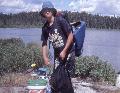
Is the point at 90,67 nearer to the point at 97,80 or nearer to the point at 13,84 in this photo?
the point at 97,80

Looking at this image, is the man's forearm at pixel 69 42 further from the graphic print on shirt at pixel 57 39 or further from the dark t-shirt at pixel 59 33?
the graphic print on shirt at pixel 57 39

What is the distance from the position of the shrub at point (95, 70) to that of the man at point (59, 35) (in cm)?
728

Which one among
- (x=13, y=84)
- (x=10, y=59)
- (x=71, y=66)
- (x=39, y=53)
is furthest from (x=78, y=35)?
(x=39, y=53)

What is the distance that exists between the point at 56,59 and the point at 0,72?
748 centimetres

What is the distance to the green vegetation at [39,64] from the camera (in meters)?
14.8

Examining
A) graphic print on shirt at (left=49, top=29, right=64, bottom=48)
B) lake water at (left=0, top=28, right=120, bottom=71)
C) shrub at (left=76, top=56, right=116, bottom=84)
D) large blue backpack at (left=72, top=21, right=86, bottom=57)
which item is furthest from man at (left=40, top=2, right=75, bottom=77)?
lake water at (left=0, top=28, right=120, bottom=71)

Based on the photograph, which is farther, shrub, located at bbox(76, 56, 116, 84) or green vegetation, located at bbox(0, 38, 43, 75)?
green vegetation, located at bbox(0, 38, 43, 75)

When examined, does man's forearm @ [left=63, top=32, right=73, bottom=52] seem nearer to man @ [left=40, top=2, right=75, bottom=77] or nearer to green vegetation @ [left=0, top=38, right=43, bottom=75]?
man @ [left=40, top=2, right=75, bottom=77]

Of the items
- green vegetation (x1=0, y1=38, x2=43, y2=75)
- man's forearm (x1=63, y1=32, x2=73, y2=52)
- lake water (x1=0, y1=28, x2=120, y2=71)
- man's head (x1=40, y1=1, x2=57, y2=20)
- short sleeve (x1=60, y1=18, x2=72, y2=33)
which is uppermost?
man's head (x1=40, y1=1, x2=57, y2=20)

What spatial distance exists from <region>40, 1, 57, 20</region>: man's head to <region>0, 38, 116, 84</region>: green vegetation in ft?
24.9

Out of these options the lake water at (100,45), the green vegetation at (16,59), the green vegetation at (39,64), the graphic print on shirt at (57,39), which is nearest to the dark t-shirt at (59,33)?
the graphic print on shirt at (57,39)

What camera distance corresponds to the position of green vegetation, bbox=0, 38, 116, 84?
14781 mm

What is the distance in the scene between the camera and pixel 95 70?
1498 centimetres

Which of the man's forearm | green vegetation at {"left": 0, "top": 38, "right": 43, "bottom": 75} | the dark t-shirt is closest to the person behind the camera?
the man's forearm
